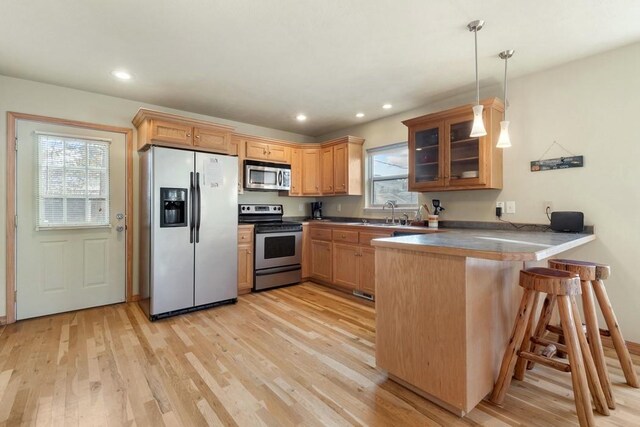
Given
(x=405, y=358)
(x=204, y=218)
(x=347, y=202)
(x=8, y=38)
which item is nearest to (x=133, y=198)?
(x=204, y=218)

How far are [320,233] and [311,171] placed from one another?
114 cm

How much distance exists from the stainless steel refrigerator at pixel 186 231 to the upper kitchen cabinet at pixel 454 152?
223 centimetres

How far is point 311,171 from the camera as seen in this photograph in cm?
496

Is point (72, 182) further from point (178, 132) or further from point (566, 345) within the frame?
point (566, 345)

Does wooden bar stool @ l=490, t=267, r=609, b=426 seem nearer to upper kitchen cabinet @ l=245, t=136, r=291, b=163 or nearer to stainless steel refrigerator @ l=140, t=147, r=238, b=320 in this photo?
stainless steel refrigerator @ l=140, t=147, r=238, b=320

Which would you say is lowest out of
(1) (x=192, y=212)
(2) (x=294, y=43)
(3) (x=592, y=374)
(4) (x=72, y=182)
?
(3) (x=592, y=374)

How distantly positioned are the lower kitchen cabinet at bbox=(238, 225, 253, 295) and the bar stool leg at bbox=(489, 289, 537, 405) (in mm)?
3001

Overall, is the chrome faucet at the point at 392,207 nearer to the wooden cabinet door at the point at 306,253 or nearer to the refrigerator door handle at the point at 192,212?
the wooden cabinet door at the point at 306,253

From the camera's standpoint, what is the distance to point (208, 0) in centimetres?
190

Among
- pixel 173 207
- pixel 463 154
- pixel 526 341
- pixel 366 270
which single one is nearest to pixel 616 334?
pixel 526 341

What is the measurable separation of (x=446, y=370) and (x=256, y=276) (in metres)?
2.86

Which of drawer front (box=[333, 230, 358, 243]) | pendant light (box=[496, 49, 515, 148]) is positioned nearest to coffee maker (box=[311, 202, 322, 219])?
drawer front (box=[333, 230, 358, 243])

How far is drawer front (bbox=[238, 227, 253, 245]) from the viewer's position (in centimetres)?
394

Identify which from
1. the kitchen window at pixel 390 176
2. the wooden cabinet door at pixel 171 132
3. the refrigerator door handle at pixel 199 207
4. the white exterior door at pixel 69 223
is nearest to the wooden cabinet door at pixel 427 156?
the kitchen window at pixel 390 176
